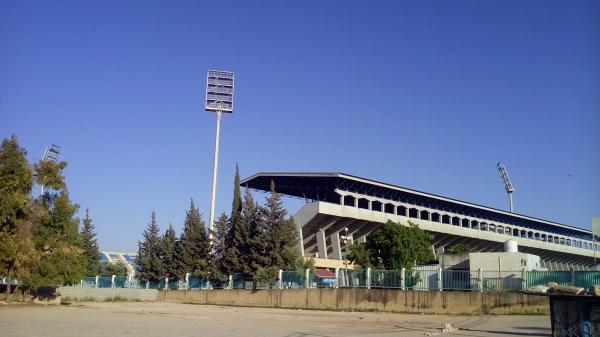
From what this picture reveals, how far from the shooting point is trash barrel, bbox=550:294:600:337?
862 centimetres

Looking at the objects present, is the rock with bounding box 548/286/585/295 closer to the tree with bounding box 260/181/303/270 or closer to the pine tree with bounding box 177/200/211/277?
the tree with bounding box 260/181/303/270

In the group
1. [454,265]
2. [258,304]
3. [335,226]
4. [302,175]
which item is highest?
[302,175]

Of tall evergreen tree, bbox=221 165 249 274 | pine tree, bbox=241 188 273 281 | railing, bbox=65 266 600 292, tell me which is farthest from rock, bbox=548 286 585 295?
tall evergreen tree, bbox=221 165 249 274

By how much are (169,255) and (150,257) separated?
2529 mm

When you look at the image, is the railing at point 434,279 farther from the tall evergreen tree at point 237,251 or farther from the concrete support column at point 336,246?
the concrete support column at point 336,246

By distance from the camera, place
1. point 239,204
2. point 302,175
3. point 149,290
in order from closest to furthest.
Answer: point 149,290 < point 239,204 < point 302,175

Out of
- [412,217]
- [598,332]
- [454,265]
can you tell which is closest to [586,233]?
[412,217]

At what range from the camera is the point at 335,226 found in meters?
68.2

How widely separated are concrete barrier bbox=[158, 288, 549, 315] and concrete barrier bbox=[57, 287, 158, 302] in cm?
811

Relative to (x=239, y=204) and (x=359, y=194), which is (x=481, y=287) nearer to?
(x=239, y=204)

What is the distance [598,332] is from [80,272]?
2815 centimetres

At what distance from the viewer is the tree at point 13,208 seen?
27.2 metres

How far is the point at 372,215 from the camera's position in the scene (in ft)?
218

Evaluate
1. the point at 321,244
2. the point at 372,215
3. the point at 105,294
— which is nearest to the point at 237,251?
the point at 105,294
